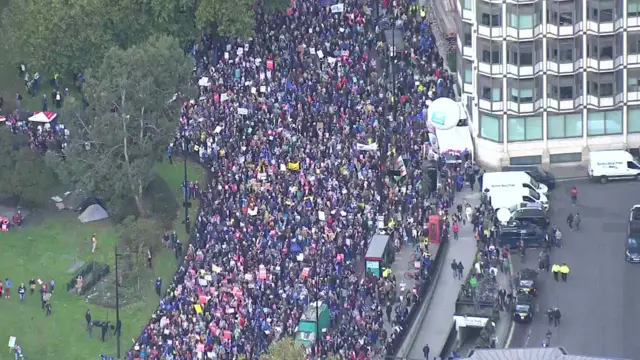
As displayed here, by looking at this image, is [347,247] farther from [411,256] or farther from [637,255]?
[637,255]

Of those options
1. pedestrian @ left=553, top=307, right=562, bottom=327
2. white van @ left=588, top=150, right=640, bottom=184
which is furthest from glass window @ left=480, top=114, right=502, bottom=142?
pedestrian @ left=553, top=307, right=562, bottom=327

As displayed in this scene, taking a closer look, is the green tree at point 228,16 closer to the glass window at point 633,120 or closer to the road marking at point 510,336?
the glass window at point 633,120

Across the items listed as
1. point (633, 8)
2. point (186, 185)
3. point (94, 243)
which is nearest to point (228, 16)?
point (186, 185)

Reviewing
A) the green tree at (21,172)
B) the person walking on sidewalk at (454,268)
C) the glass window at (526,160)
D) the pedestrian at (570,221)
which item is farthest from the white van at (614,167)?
the green tree at (21,172)

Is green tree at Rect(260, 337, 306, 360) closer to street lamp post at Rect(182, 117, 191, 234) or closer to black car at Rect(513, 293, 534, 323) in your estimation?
black car at Rect(513, 293, 534, 323)

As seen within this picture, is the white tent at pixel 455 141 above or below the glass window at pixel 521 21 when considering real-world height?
below

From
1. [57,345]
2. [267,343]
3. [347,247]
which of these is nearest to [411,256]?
[347,247]
